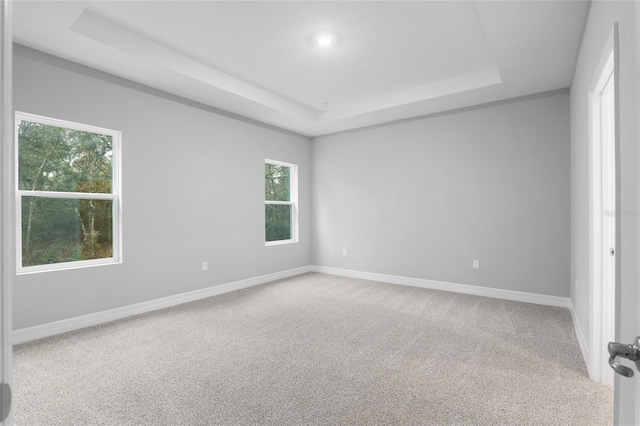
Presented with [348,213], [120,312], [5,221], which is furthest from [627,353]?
[348,213]

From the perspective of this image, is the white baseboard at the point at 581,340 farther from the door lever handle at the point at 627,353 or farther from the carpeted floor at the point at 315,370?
the door lever handle at the point at 627,353

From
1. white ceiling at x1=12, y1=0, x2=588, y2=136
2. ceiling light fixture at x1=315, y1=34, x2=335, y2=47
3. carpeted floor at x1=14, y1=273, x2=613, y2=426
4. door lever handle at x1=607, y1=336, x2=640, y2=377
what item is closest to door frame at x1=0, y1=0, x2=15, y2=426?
door lever handle at x1=607, y1=336, x2=640, y2=377

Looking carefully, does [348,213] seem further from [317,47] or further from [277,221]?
[317,47]

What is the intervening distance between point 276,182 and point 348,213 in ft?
4.63

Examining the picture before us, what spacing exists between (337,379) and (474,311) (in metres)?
2.24

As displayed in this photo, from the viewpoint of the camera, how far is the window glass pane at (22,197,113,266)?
296 cm

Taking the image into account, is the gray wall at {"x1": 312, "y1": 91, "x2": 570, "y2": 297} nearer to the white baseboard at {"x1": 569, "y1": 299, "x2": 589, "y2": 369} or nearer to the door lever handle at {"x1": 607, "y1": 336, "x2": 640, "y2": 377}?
the white baseboard at {"x1": 569, "y1": 299, "x2": 589, "y2": 369}

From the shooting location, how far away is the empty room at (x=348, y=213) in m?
1.95

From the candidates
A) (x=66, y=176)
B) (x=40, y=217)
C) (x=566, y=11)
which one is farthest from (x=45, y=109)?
(x=566, y=11)

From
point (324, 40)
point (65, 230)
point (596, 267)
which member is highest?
point (324, 40)

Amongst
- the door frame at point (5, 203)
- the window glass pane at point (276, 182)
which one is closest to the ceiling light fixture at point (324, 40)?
the window glass pane at point (276, 182)

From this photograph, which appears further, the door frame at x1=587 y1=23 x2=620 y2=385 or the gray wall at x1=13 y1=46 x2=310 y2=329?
the gray wall at x1=13 y1=46 x2=310 y2=329

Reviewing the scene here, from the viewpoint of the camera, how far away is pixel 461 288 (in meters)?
4.55

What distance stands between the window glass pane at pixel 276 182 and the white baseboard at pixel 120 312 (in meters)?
1.41
